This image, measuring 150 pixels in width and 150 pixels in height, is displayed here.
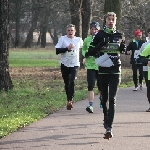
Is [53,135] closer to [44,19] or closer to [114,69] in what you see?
[114,69]

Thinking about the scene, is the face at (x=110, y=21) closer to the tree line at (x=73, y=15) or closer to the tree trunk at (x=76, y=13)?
the tree line at (x=73, y=15)

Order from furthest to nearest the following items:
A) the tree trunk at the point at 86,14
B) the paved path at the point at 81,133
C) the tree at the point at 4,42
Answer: the tree trunk at the point at 86,14 < the tree at the point at 4,42 < the paved path at the point at 81,133

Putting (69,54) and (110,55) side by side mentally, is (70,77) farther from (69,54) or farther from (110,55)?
(110,55)

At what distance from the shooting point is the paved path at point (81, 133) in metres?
7.33

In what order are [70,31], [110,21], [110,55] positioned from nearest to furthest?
[110,21] < [110,55] < [70,31]

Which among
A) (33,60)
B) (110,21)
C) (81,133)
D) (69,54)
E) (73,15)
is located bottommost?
(33,60)

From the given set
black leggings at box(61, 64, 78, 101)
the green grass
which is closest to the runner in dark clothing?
black leggings at box(61, 64, 78, 101)

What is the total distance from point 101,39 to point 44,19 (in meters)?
62.1

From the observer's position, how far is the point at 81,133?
841cm

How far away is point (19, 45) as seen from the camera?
266 ft

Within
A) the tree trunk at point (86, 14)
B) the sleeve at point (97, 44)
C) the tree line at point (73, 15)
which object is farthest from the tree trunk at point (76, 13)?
the sleeve at point (97, 44)

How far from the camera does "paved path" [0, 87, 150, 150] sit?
7328mm

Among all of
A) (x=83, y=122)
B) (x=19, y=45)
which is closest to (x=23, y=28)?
(x=19, y=45)

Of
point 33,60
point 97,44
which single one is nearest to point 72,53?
point 97,44
